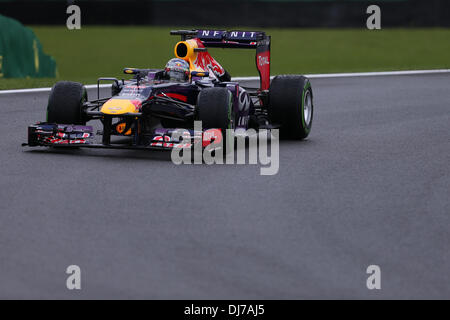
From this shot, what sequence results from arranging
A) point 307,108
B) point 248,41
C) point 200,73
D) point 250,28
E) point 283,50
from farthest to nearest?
point 250,28 → point 283,50 → point 248,41 → point 307,108 → point 200,73

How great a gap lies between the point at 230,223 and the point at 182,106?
3.20 meters

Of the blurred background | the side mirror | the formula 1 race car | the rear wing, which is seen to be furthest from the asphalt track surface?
the blurred background

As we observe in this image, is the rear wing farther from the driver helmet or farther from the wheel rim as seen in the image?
the driver helmet

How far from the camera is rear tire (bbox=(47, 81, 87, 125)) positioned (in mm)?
9672

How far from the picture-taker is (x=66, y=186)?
7797mm

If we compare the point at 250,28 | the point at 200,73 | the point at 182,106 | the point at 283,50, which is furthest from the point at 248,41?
the point at 250,28

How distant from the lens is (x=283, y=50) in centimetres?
2889

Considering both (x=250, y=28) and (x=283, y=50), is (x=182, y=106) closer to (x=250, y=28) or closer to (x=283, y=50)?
(x=283, y=50)

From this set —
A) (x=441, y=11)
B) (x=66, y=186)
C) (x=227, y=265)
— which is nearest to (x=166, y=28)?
(x=441, y=11)

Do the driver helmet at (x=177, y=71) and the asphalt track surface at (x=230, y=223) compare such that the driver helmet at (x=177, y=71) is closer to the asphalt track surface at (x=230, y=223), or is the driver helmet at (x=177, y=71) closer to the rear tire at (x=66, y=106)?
the rear tire at (x=66, y=106)

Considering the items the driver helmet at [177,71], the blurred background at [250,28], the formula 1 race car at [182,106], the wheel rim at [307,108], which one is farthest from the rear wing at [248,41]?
the blurred background at [250,28]

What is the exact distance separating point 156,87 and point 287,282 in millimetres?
4514

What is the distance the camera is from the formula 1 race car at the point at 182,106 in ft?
29.9

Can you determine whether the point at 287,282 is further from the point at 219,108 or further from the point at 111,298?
the point at 219,108
